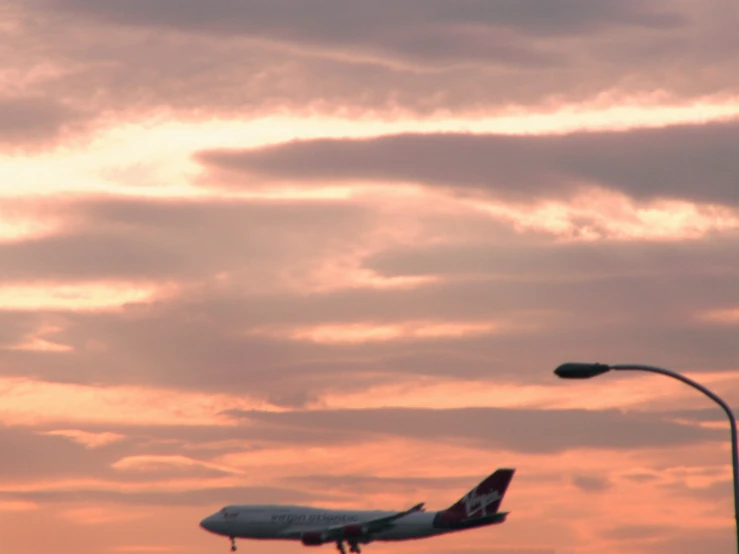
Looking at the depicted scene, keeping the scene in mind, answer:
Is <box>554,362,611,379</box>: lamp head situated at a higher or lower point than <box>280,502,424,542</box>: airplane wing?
lower

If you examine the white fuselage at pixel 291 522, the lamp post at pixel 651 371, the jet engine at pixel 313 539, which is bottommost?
the lamp post at pixel 651 371

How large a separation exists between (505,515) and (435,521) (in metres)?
9.99

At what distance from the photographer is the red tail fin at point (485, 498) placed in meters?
185

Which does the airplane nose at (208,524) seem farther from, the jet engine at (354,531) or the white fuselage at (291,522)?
the jet engine at (354,531)

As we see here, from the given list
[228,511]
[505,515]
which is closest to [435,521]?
[505,515]

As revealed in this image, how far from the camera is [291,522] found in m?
186

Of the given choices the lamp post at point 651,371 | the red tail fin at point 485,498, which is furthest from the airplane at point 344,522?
the lamp post at point 651,371

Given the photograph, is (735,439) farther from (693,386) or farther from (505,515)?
(505,515)

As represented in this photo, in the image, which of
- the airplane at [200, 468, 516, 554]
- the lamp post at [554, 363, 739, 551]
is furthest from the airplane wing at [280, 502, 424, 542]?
the lamp post at [554, 363, 739, 551]

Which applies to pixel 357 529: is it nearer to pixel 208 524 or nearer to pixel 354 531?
pixel 354 531

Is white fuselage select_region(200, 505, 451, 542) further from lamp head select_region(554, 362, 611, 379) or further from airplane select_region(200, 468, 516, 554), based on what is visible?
lamp head select_region(554, 362, 611, 379)

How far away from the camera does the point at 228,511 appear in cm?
18650

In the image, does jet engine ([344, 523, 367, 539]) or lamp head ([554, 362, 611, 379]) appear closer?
lamp head ([554, 362, 611, 379])

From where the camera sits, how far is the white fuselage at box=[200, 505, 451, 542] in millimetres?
184250
